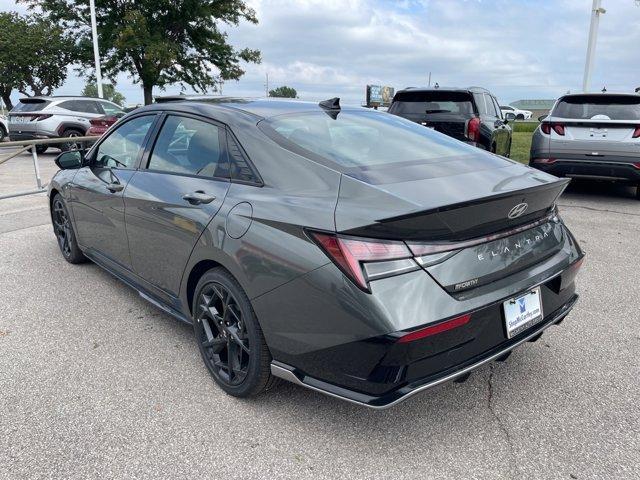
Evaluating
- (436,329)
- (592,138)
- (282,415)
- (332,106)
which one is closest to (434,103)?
(592,138)

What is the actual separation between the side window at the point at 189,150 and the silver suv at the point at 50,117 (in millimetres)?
12776

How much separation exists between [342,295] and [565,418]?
141 centimetres

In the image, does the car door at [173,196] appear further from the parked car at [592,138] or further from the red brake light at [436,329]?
the parked car at [592,138]

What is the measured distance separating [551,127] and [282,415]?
683 cm

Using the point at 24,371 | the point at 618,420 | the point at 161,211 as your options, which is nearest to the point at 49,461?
the point at 24,371

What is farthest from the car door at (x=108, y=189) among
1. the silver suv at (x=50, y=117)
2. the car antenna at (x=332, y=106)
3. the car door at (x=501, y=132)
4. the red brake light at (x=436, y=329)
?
the silver suv at (x=50, y=117)

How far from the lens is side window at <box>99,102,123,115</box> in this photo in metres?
16.1

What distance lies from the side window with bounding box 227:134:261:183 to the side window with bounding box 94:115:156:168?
1033 mm

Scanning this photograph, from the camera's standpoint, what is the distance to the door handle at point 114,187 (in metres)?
3.58

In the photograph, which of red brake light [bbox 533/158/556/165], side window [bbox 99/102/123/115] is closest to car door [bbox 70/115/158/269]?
red brake light [bbox 533/158/556/165]

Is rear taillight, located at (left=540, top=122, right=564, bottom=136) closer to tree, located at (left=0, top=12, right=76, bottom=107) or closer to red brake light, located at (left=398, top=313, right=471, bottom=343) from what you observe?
red brake light, located at (left=398, top=313, right=471, bottom=343)

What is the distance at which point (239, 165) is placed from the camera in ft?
8.82

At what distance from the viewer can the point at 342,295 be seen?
2021 mm

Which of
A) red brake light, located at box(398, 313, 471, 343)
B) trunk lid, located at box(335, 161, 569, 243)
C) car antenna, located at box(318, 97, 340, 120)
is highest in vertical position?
car antenna, located at box(318, 97, 340, 120)
